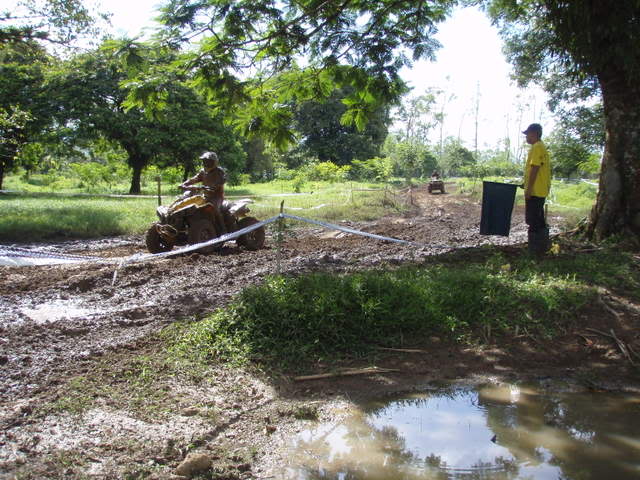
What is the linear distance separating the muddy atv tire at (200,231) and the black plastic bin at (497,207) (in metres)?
4.56

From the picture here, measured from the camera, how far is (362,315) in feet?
16.1

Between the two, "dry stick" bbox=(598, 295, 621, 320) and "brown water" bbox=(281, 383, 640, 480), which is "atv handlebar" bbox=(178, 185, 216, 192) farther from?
"dry stick" bbox=(598, 295, 621, 320)

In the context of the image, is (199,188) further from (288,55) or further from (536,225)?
(536,225)

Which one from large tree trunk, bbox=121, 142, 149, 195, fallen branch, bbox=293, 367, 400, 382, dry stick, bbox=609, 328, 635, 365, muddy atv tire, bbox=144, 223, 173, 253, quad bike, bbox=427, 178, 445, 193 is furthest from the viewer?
quad bike, bbox=427, 178, 445, 193

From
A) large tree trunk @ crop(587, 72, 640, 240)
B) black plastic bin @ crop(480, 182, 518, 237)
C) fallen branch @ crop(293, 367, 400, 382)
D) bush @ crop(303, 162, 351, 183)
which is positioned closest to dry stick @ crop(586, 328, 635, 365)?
fallen branch @ crop(293, 367, 400, 382)

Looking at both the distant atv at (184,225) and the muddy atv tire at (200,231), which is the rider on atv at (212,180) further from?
the muddy atv tire at (200,231)

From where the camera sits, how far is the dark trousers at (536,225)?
23.2 ft

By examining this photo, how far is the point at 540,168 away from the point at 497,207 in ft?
2.95

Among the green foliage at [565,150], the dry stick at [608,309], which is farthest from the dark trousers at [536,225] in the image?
the green foliage at [565,150]

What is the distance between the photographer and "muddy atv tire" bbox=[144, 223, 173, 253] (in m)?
8.95

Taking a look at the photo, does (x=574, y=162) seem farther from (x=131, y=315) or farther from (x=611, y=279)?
(x=131, y=315)

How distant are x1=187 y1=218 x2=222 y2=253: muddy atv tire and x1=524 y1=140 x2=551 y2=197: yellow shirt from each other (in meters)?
5.19

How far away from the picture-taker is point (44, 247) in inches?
436

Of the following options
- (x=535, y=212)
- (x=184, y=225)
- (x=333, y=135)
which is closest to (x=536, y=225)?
(x=535, y=212)
